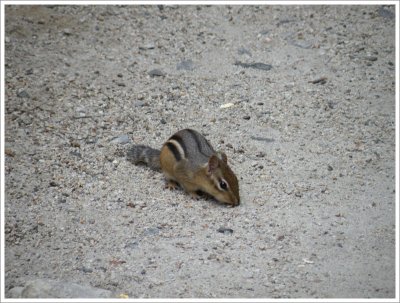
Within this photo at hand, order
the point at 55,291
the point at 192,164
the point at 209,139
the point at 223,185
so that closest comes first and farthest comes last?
the point at 55,291 < the point at 223,185 < the point at 192,164 < the point at 209,139

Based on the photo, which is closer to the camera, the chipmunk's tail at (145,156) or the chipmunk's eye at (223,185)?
the chipmunk's eye at (223,185)

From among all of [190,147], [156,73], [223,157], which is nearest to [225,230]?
[223,157]

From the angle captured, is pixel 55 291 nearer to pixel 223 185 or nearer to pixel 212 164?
pixel 223 185

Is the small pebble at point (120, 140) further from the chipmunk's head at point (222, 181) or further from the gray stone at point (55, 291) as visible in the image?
the gray stone at point (55, 291)

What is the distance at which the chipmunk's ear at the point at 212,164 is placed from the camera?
631 cm

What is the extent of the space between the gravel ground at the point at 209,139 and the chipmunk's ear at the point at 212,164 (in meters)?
0.32

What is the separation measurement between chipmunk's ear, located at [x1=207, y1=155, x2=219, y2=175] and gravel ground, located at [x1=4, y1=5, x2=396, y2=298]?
315mm

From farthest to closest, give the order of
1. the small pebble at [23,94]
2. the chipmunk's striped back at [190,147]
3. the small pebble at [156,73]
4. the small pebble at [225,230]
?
the small pebble at [156,73] → the small pebble at [23,94] → the chipmunk's striped back at [190,147] → the small pebble at [225,230]

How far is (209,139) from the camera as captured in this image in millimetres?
7281

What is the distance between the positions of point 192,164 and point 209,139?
2.49ft

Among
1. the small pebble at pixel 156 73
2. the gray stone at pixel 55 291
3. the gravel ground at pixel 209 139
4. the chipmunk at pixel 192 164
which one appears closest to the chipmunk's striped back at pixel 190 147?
the chipmunk at pixel 192 164

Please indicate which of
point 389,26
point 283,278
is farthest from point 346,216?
point 389,26

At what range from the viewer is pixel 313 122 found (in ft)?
24.7

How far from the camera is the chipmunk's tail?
22.2 feet
